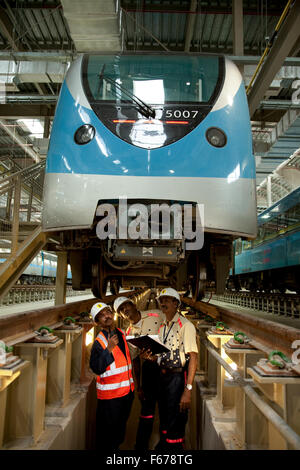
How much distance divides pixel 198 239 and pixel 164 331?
3.35 feet

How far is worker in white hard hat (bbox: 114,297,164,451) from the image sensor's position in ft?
11.8

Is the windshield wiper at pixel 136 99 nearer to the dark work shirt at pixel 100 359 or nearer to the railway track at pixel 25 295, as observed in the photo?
the dark work shirt at pixel 100 359

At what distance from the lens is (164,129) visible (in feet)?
12.4

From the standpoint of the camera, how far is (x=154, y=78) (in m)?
4.22

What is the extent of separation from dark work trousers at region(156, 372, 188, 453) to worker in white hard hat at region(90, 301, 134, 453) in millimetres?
336

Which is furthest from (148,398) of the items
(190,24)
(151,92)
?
(190,24)

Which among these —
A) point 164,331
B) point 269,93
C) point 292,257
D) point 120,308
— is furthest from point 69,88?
point 292,257

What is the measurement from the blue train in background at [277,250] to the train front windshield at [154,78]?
601cm

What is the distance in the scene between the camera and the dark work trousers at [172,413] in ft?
10.6

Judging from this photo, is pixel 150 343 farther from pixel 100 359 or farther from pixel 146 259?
pixel 146 259

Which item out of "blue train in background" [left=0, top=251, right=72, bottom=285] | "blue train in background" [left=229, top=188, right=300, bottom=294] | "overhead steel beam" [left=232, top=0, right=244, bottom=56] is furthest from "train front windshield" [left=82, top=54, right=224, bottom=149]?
"blue train in background" [left=0, top=251, right=72, bottom=285]

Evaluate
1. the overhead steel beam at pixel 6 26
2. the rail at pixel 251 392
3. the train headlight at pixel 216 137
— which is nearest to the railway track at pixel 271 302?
the rail at pixel 251 392

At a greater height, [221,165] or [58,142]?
[58,142]

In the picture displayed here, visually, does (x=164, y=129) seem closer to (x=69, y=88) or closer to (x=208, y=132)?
(x=208, y=132)
